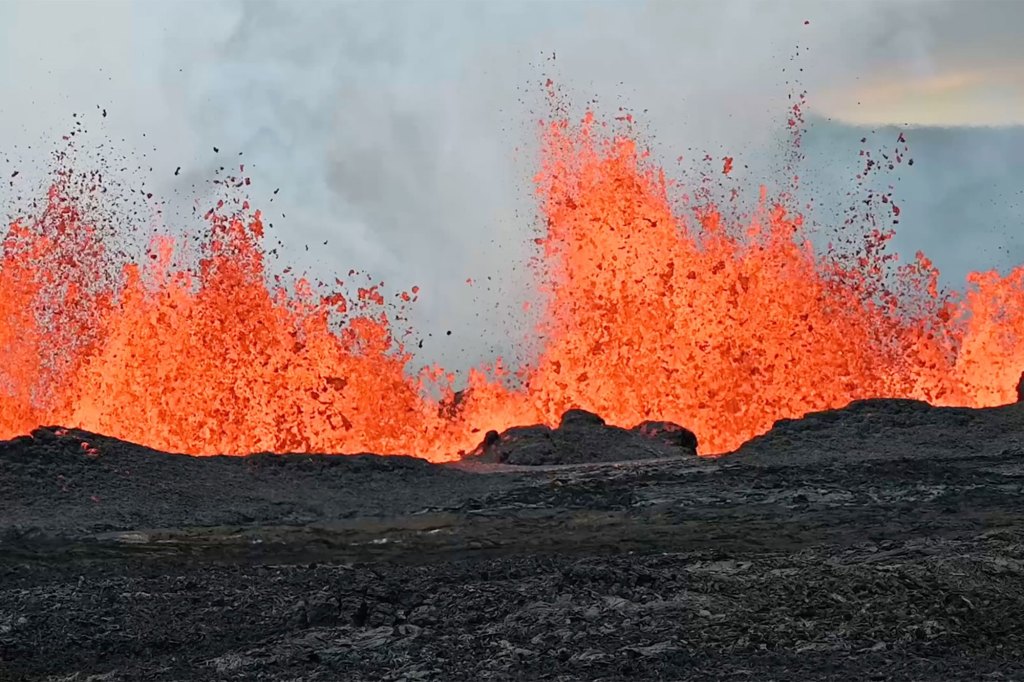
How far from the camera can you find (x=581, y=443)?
96.5ft

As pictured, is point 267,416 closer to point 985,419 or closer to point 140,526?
point 140,526

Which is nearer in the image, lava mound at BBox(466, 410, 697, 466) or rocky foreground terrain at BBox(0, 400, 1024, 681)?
rocky foreground terrain at BBox(0, 400, 1024, 681)

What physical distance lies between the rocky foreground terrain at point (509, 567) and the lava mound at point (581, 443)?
3.52m

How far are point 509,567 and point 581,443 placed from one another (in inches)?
613

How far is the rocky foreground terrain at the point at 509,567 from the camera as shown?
37.0 ft

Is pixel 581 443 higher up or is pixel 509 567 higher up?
pixel 581 443

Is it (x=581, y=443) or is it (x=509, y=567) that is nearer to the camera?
(x=509, y=567)

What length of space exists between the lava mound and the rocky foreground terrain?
3523 mm

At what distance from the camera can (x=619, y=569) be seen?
13062mm

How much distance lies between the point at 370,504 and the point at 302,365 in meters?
9.68

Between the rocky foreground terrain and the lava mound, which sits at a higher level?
the lava mound

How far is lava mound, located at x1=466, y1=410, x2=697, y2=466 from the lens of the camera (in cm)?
2873

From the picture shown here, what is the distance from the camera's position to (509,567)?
13922 millimetres

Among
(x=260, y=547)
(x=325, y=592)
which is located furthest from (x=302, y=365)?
(x=325, y=592)
